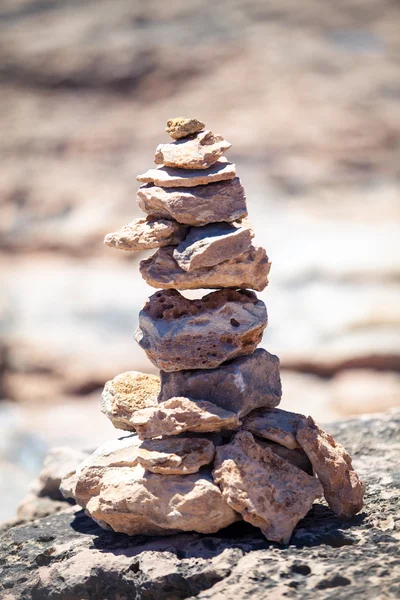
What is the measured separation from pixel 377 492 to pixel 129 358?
10.8 metres

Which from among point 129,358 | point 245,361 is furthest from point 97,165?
point 245,361

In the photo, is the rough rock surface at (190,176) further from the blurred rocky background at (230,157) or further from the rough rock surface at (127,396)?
the blurred rocky background at (230,157)

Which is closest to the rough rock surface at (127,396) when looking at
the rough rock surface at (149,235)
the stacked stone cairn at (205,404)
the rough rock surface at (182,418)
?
the stacked stone cairn at (205,404)

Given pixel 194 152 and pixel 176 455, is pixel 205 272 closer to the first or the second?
pixel 194 152

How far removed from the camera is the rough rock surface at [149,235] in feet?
17.1

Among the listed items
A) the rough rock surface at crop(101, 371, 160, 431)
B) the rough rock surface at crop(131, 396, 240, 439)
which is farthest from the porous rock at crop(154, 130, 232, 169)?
the rough rock surface at crop(101, 371, 160, 431)

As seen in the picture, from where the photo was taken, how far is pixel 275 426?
525cm

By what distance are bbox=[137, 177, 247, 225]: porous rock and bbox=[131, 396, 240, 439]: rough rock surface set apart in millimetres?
1168

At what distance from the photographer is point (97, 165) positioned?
20000 mm

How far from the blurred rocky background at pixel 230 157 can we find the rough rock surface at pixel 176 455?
31.2 feet

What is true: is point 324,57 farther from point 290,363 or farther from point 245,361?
point 245,361

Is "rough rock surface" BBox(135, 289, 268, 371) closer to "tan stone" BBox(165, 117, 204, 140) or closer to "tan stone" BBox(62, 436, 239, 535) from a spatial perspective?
"tan stone" BBox(62, 436, 239, 535)

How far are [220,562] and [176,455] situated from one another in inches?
26.6

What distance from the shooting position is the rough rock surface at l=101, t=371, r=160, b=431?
18.8ft
